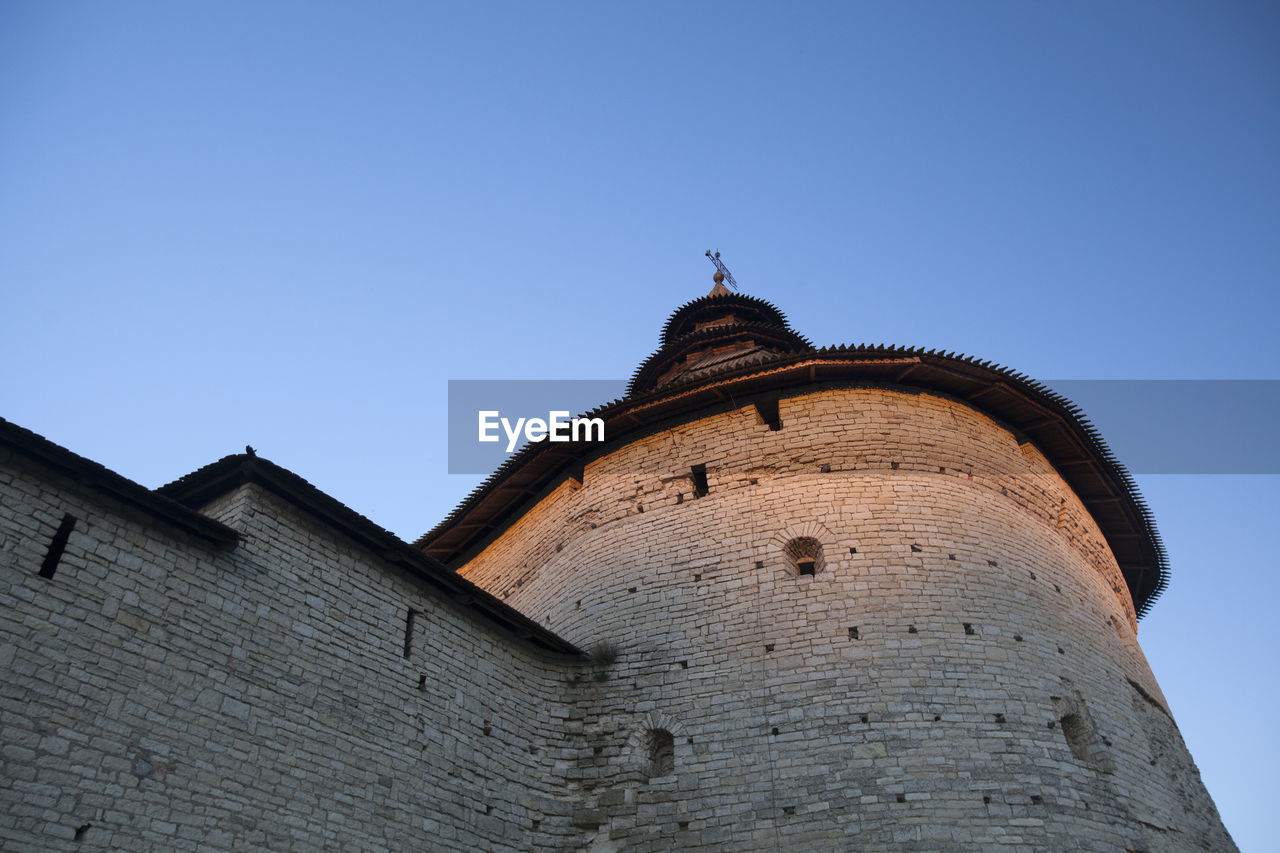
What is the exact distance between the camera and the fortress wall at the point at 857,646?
9812mm

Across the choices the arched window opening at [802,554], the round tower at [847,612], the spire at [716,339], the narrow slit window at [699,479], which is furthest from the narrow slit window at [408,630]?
the spire at [716,339]

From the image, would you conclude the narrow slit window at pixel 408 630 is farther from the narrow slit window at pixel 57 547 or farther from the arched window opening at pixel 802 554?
the arched window opening at pixel 802 554

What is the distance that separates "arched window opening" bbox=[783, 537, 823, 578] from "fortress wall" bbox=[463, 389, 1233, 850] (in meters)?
0.13

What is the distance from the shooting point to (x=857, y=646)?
10820 millimetres

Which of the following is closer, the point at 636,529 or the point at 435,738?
the point at 435,738

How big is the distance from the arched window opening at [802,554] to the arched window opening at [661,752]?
265 cm

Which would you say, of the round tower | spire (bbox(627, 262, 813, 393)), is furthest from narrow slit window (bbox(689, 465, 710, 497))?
spire (bbox(627, 262, 813, 393))

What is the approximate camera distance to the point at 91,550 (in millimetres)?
8000

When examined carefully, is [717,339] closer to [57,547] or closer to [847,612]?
[847,612]

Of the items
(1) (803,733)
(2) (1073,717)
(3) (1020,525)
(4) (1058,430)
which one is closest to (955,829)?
(1) (803,733)

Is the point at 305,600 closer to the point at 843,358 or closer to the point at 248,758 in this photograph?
the point at 248,758

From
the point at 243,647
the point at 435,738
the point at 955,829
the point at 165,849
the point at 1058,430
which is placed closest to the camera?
the point at 165,849

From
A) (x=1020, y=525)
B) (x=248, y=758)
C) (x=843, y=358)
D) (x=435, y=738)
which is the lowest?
(x=248, y=758)

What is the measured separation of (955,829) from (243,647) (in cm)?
729
